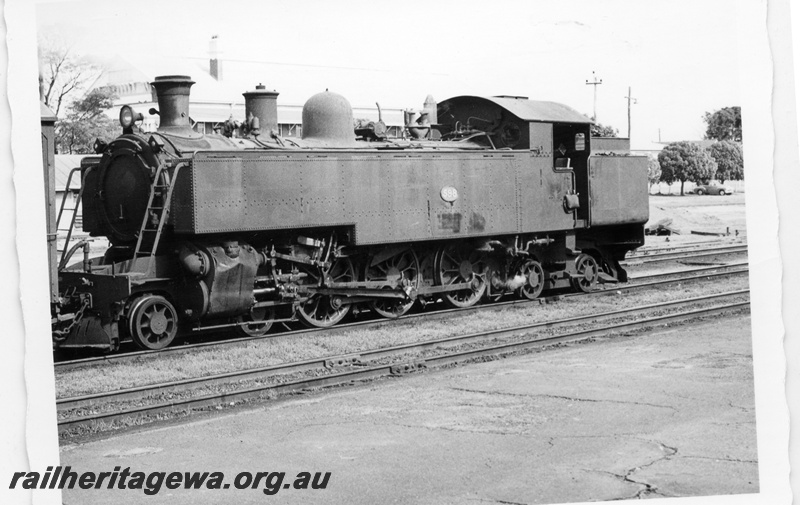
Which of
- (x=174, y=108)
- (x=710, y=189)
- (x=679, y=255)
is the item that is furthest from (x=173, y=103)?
(x=710, y=189)

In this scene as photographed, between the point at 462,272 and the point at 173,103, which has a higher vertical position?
the point at 173,103

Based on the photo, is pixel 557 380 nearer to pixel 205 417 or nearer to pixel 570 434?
pixel 570 434

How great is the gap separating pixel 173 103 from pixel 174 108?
0.08 meters

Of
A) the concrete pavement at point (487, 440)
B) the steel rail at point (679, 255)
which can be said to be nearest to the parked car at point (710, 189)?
the steel rail at point (679, 255)

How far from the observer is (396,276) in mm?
13438

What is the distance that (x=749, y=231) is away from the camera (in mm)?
5867

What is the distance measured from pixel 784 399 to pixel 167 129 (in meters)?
8.45

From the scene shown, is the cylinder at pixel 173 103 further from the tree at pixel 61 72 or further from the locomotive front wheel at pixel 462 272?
the locomotive front wheel at pixel 462 272

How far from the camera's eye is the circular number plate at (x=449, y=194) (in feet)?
44.2

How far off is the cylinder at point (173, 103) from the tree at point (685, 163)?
677 inches

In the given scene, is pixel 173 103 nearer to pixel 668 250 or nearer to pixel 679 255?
pixel 679 255

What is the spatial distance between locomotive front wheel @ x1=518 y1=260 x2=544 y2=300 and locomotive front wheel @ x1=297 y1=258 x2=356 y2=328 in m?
3.35

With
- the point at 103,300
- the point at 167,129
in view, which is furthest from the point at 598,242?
the point at 103,300

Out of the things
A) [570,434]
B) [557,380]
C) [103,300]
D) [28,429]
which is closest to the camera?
[28,429]
